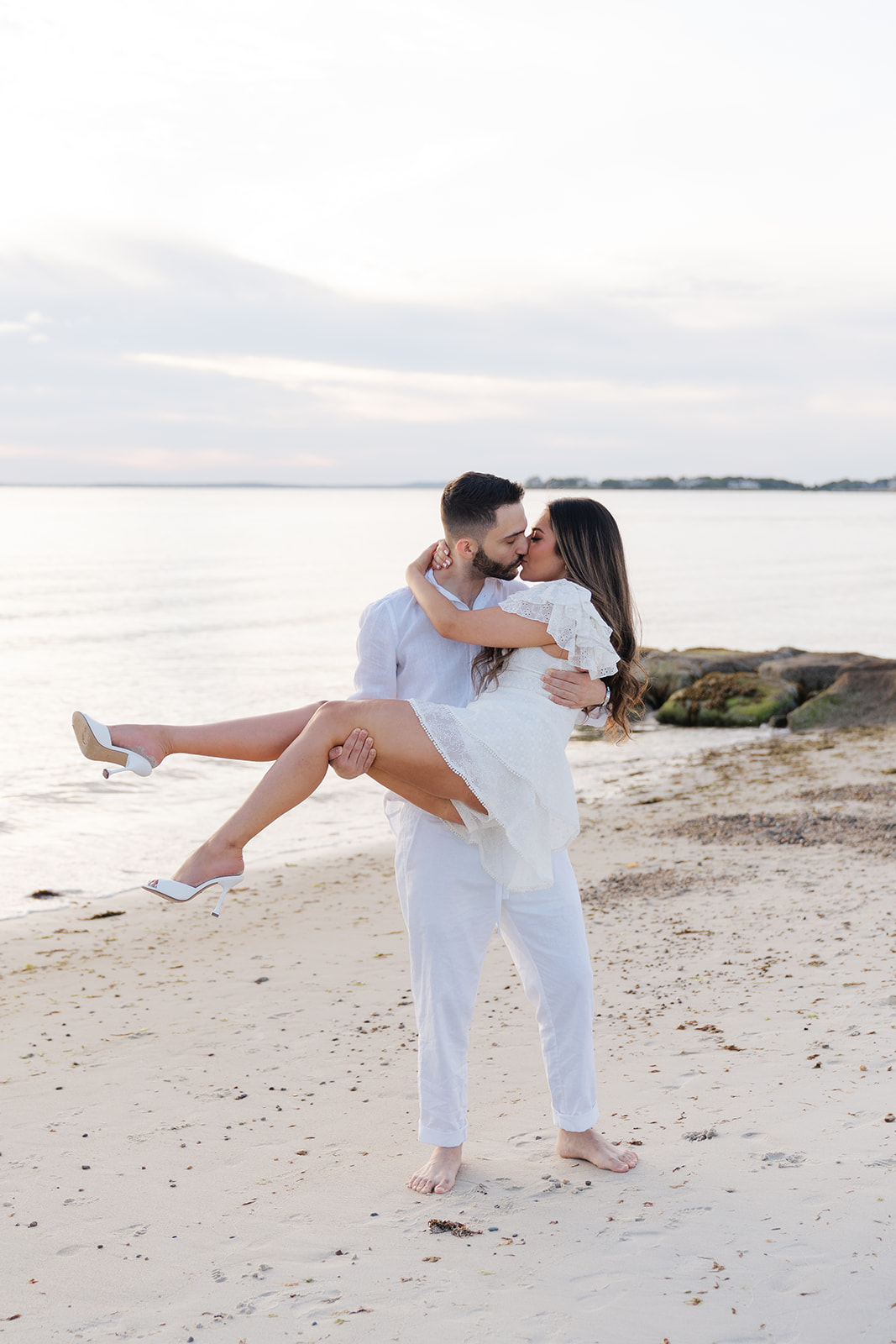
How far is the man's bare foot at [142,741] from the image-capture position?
12.5ft

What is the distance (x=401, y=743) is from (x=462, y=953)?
2.37 feet

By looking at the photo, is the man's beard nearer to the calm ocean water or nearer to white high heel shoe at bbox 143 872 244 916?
white high heel shoe at bbox 143 872 244 916

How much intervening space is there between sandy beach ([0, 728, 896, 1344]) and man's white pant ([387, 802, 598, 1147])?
1.20 feet

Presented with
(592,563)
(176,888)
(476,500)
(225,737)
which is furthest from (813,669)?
(176,888)

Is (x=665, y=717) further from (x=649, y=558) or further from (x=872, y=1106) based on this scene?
(x=649, y=558)

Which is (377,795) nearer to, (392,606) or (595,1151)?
(595,1151)

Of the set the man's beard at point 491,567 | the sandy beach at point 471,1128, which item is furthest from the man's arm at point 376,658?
the sandy beach at point 471,1128

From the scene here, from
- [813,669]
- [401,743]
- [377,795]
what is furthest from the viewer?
[813,669]

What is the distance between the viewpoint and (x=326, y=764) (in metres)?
3.52

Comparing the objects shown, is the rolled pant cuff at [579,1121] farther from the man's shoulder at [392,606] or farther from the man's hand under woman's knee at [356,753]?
the man's shoulder at [392,606]

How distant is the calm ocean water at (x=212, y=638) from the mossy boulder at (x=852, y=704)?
146 cm

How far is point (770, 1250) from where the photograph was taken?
3.08 metres

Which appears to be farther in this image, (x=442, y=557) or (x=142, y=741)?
(x=142, y=741)

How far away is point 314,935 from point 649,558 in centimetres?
4974
